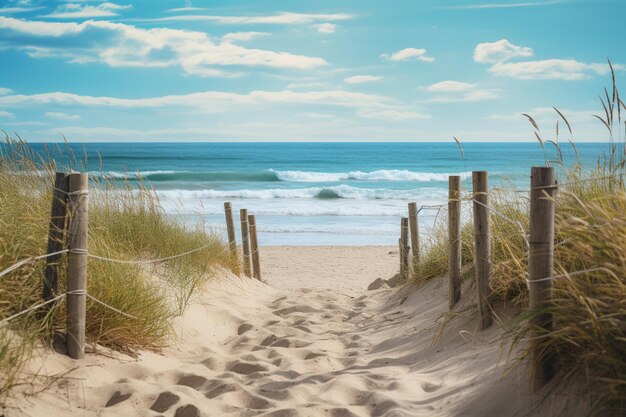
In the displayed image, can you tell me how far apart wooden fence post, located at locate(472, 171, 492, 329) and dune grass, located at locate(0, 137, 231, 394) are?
233 centimetres

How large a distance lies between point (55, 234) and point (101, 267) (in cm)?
55

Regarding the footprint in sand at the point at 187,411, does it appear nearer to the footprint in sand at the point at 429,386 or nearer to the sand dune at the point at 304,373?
the sand dune at the point at 304,373

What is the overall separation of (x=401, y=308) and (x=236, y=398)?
119 inches

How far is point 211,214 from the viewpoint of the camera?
1944 centimetres

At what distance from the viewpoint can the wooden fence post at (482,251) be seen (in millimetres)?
4570

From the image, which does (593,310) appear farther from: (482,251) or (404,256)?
(404,256)

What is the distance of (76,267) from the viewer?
12.8ft

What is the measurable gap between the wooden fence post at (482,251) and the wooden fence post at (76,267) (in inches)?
105

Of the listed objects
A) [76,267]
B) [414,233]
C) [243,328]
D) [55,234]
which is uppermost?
[55,234]

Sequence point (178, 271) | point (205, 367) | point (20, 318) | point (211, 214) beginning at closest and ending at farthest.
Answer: point (20, 318), point (205, 367), point (178, 271), point (211, 214)

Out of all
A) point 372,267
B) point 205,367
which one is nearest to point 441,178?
point 372,267

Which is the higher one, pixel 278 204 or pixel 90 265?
pixel 90 265

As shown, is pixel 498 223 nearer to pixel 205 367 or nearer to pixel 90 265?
pixel 205 367

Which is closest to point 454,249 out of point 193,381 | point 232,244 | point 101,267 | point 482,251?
point 482,251
